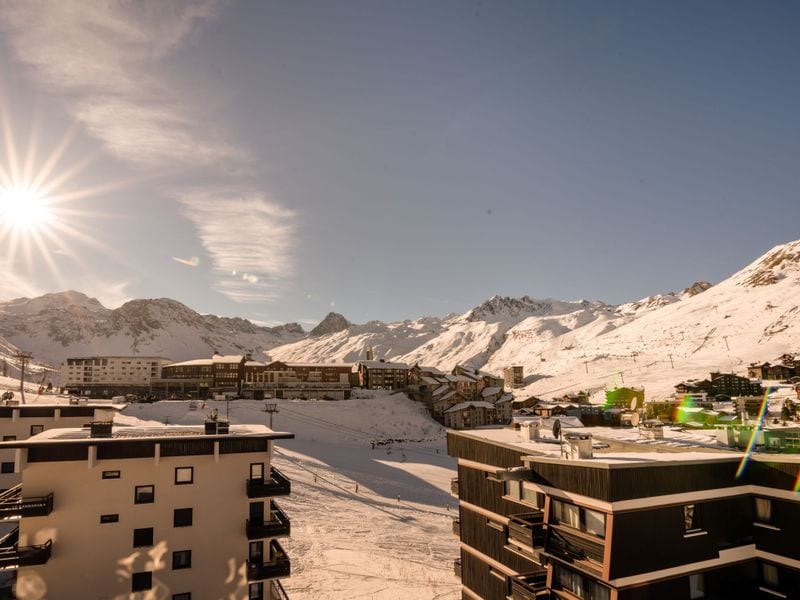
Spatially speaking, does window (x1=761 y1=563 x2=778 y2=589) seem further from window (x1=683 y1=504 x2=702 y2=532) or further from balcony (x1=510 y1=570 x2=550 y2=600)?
balcony (x1=510 y1=570 x2=550 y2=600)

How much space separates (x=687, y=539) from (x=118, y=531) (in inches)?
1005

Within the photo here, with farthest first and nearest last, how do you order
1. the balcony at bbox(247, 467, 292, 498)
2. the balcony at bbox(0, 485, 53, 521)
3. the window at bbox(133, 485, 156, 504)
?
1. the balcony at bbox(247, 467, 292, 498)
2. the window at bbox(133, 485, 156, 504)
3. the balcony at bbox(0, 485, 53, 521)

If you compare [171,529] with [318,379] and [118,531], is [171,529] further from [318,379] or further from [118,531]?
[318,379]

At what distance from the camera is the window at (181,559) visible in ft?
78.9

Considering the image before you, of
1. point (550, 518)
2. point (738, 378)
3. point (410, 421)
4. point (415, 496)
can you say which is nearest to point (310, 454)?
point (415, 496)

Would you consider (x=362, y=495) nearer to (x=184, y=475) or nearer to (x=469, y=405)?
(x=184, y=475)

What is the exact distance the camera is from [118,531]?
23297 mm

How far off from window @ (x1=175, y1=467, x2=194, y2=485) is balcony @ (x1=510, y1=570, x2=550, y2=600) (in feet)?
55.5

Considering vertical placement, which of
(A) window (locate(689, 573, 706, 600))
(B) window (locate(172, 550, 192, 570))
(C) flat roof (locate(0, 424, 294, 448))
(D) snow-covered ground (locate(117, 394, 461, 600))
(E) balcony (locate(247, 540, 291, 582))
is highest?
(C) flat roof (locate(0, 424, 294, 448))

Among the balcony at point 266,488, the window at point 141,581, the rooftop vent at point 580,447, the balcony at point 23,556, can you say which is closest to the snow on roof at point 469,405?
the balcony at point 266,488

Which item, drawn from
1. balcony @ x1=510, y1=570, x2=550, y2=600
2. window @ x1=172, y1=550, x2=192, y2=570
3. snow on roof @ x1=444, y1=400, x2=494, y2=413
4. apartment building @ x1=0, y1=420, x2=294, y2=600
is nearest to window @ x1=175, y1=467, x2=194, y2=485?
apartment building @ x1=0, y1=420, x2=294, y2=600

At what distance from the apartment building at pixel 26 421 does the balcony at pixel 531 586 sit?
3102cm

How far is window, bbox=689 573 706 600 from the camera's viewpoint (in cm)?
1811

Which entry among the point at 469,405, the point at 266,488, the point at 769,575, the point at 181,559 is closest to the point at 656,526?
the point at 769,575
